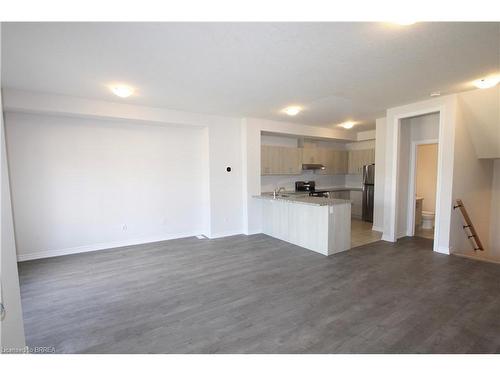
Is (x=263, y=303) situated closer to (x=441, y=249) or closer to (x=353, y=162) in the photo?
A: (x=441, y=249)

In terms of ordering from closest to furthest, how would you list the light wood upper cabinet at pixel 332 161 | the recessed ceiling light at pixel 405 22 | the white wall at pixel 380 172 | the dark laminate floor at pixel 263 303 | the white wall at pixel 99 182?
1. the recessed ceiling light at pixel 405 22
2. the dark laminate floor at pixel 263 303
3. the white wall at pixel 99 182
4. the white wall at pixel 380 172
5. the light wood upper cabinet at pixel 332 161

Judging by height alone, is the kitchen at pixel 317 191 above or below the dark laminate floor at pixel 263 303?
above

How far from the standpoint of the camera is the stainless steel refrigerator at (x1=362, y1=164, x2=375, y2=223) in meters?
6.83

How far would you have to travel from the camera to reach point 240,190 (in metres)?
5.99

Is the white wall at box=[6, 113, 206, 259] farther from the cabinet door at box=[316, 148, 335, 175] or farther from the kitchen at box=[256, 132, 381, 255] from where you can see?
the cabinet door at box=[316, 148, 335, 175]

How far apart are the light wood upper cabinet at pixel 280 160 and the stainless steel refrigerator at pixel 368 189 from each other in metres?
1.87

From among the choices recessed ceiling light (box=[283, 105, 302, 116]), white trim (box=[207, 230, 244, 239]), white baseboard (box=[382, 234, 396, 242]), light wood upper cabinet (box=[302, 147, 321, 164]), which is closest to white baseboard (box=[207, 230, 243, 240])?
white trim (box=[207, 230, 244, 239])

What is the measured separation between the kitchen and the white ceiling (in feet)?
6.91

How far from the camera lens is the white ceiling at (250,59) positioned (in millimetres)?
2162

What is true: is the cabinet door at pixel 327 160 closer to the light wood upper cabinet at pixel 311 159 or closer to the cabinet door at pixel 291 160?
the light wood upper cabinet at pixel 311 159

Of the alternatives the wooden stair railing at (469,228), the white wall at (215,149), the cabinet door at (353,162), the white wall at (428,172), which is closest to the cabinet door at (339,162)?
the cabinet door at (353,162)

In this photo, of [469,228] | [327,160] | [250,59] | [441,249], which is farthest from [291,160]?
[250,59]
